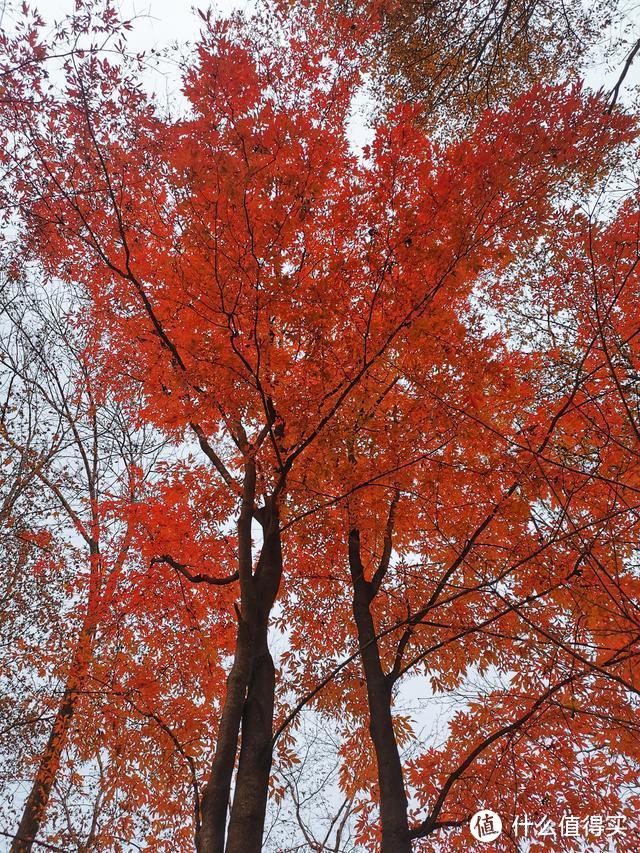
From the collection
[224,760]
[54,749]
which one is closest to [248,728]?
[224,760]

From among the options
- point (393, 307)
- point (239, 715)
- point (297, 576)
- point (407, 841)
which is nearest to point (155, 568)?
point (297, 576)

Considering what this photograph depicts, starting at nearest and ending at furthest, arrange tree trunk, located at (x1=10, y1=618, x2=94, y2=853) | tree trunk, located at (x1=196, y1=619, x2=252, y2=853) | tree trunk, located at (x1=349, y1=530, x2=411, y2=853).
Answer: tree trunk, located at (x1=196, y1=619, x2=252, y2=853)
tree trunk, located at (x1=349, y1=530, x2=411, y2=853)
tree trunk, located at (x1=10, y1=618, x2=94, y2=853)

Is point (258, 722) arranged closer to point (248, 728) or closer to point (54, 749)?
point (248, 728)

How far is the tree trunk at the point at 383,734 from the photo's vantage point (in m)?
5.69

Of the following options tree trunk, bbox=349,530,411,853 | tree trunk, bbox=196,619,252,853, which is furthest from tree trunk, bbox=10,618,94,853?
tree trunk, bbox=349,530,411,853

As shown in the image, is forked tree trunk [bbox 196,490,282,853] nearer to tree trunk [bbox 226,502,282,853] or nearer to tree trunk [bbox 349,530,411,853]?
tree trunk [bbox 226,502,282,853]

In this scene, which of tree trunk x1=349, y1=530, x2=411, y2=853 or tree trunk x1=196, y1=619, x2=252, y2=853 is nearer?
tree trunk x1=196, y1=619, x2=252, y2=853

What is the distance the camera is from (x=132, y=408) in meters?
10.8

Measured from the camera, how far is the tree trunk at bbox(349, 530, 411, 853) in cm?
569

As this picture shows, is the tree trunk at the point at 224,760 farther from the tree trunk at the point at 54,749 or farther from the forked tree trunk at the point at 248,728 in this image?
the tree trunk at the point at 54,749

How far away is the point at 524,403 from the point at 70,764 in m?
8.82

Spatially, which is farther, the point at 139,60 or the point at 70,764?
the point at 70,764

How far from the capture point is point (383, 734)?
6.30m

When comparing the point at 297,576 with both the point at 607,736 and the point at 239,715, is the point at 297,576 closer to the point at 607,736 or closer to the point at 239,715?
the point at 239,715
